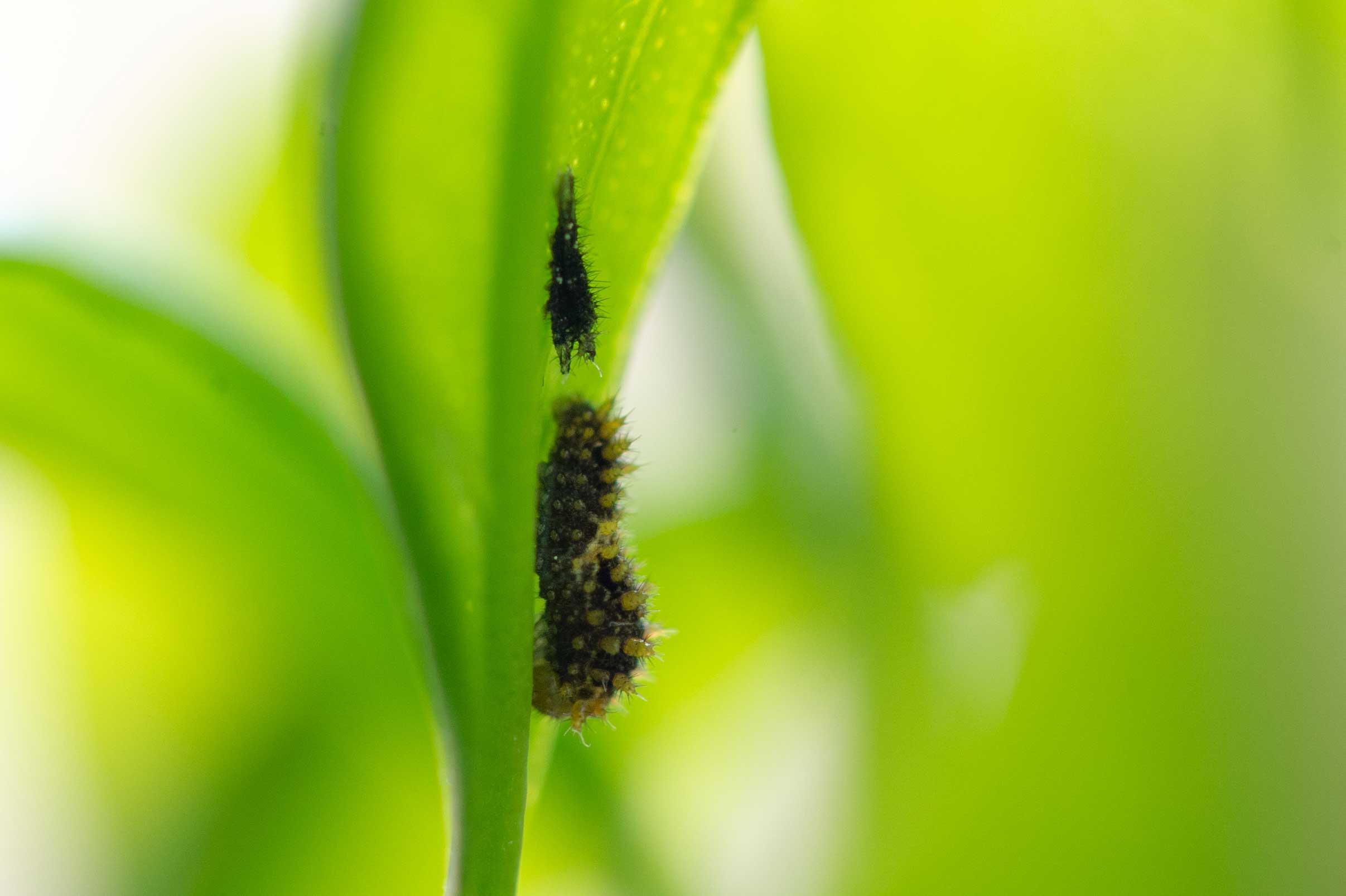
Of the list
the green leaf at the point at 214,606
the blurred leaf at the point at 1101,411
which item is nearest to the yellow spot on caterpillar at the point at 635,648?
the green leaf at the point at 214,606

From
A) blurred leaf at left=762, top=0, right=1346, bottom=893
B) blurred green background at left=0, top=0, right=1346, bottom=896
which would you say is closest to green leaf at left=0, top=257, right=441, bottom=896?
blurred green background at left=0, top=0, right=1346, bottom=896

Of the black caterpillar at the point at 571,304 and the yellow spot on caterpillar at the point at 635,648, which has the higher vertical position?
the black caterpillar at the point at 571,304

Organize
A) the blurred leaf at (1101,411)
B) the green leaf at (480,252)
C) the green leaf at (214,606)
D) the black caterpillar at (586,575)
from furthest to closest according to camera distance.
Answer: the blurred leaf at (1101,411) → the black caterpillar at (586,575) → the green leaf at (214,606) → the green leaf at (480,252)

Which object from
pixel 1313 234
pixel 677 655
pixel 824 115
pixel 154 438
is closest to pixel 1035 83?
pixel 824 115

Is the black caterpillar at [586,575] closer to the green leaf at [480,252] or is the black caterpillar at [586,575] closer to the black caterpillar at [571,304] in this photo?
the black caterpillar at [571,304]

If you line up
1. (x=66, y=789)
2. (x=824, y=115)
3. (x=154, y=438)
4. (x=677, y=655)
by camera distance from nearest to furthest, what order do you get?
(x=154, y=438) → (x=66, y=789) → (x=824, y=115) → (x=677, y=655)

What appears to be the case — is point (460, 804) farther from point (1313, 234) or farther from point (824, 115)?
point (1313, 234)

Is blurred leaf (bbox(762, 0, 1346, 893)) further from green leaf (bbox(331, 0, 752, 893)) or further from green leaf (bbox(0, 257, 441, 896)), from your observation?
green leaf (bbox(0, 257, 441, 896))

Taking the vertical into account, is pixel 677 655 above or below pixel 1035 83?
below
